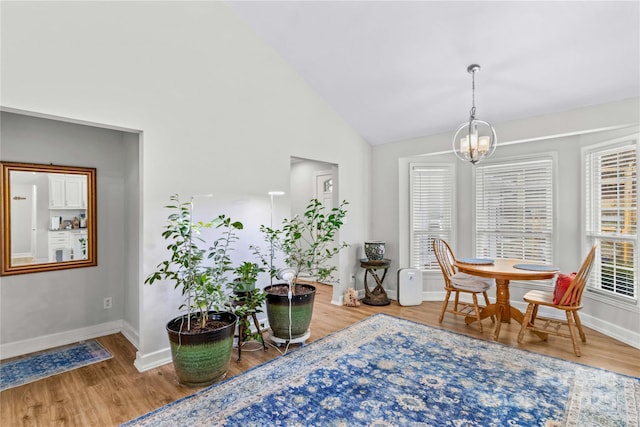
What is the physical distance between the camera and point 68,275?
333 centimetres

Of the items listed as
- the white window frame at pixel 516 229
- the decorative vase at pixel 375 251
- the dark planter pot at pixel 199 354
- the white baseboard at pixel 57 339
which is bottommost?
the white baseboard at pixel 57 339

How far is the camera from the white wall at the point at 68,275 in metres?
3.00

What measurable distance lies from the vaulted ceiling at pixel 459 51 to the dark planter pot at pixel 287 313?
255 cm

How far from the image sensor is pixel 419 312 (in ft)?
14.0

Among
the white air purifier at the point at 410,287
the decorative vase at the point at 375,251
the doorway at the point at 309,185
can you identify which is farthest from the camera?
the doorway at the point at 309,185

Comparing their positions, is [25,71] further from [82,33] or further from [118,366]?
[118,366]

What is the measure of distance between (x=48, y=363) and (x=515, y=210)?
5358 millimetres

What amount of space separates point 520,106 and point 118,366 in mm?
4792

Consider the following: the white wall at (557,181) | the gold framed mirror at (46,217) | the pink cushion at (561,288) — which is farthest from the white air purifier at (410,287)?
the gold framed mirror at (46,217)

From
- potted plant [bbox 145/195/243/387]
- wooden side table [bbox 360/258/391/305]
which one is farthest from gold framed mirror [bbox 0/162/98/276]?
wooden side table [bbox 360/258/391/305]

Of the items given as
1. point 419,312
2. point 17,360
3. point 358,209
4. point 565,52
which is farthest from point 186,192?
point 565,52

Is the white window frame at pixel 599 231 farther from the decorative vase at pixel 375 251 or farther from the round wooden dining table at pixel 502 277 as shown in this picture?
the decorative vase at pixel 375 251

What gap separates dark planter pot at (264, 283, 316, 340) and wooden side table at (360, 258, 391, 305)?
160cm

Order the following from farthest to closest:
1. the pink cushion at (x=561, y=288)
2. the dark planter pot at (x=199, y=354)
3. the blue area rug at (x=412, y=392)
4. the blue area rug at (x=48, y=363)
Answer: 1. the pink cushion at (x=561, y=288)
2. the blue area rug at (x=48, y=363)
3. the dark planter pot at (x=199, y=354)
4. the blue area rug at (x=412, y=392)
